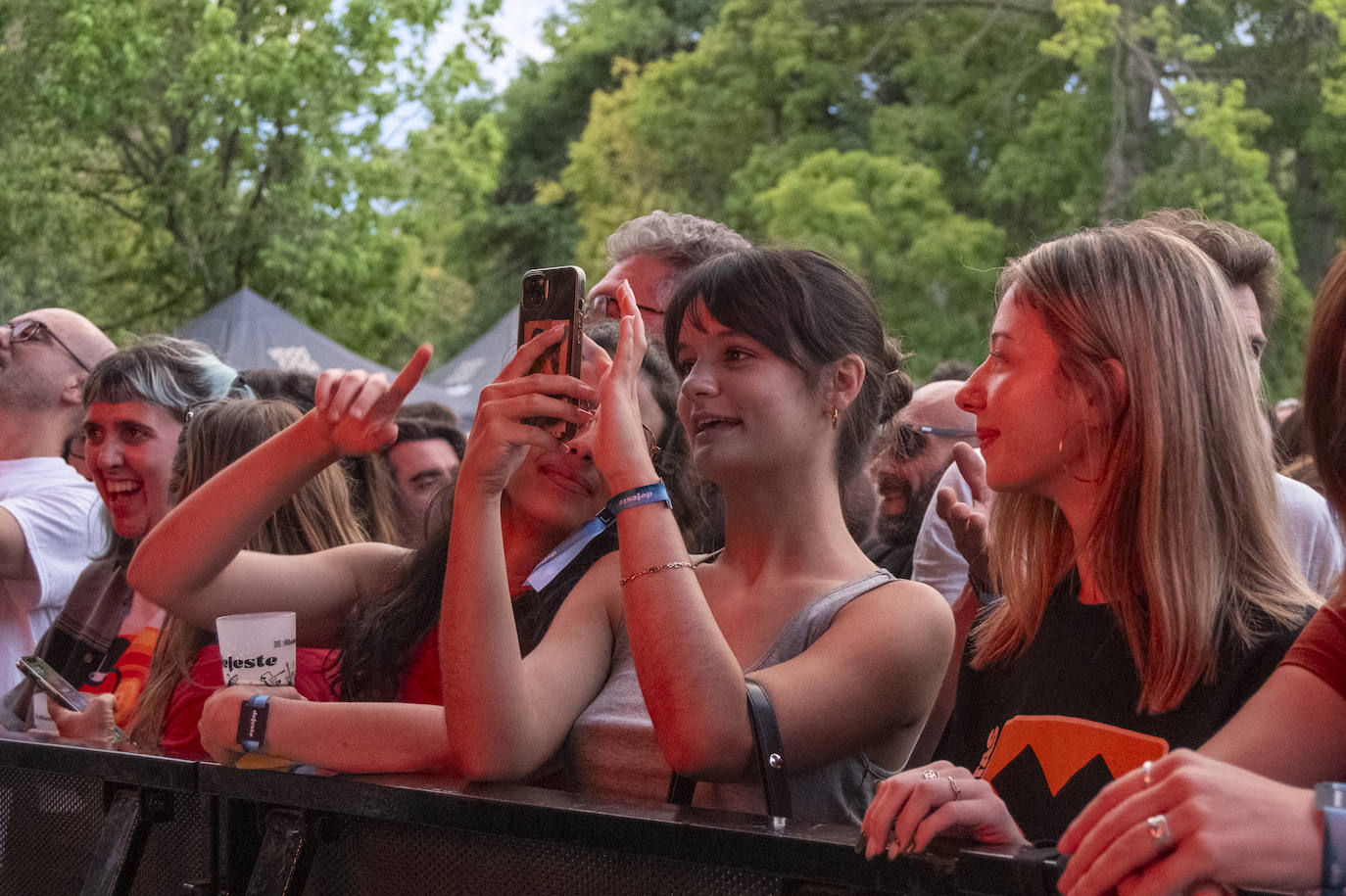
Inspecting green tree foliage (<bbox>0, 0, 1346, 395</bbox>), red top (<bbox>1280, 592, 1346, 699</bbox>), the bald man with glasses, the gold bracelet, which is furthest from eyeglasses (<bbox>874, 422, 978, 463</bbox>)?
green tree foliage (<bbox>0, 0, 1346, 395</bbox>)

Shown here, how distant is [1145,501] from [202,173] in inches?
663

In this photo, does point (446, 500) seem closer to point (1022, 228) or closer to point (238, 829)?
point (238, 829)

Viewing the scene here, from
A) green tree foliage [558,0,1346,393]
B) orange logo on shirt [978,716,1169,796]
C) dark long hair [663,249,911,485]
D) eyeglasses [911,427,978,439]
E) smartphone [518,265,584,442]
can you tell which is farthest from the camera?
green tree foliage [558,0,1346,393]

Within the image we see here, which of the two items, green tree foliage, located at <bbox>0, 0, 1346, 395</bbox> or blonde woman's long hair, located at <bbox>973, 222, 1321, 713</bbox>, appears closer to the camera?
blonde woman's long hair, located at <bbox>973, 222, 1321, 713</bbox>

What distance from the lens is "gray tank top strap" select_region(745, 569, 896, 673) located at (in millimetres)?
2150

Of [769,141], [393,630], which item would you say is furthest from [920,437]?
[769,141]

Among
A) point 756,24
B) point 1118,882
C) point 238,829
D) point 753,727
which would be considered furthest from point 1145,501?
point 756,24

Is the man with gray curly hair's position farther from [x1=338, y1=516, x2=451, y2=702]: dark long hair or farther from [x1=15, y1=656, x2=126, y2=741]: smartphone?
[x1=15, y1=656, x2=126, y2=741]: smartphone

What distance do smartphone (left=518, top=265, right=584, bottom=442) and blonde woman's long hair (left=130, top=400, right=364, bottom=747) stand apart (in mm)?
997

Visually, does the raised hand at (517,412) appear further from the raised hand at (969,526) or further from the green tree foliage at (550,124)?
the green tree foliage at (550,124)

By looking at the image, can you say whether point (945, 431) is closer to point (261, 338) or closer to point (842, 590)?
point (842, 590)

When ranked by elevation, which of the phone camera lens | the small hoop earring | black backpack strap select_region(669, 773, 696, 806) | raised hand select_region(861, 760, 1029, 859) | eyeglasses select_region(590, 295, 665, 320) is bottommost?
black backpack strap select_region(669, 773, 696, 806)

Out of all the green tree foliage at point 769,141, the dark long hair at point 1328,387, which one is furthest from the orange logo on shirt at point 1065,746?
the green tree foliage at point 769,141

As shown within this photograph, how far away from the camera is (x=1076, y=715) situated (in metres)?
1.83
